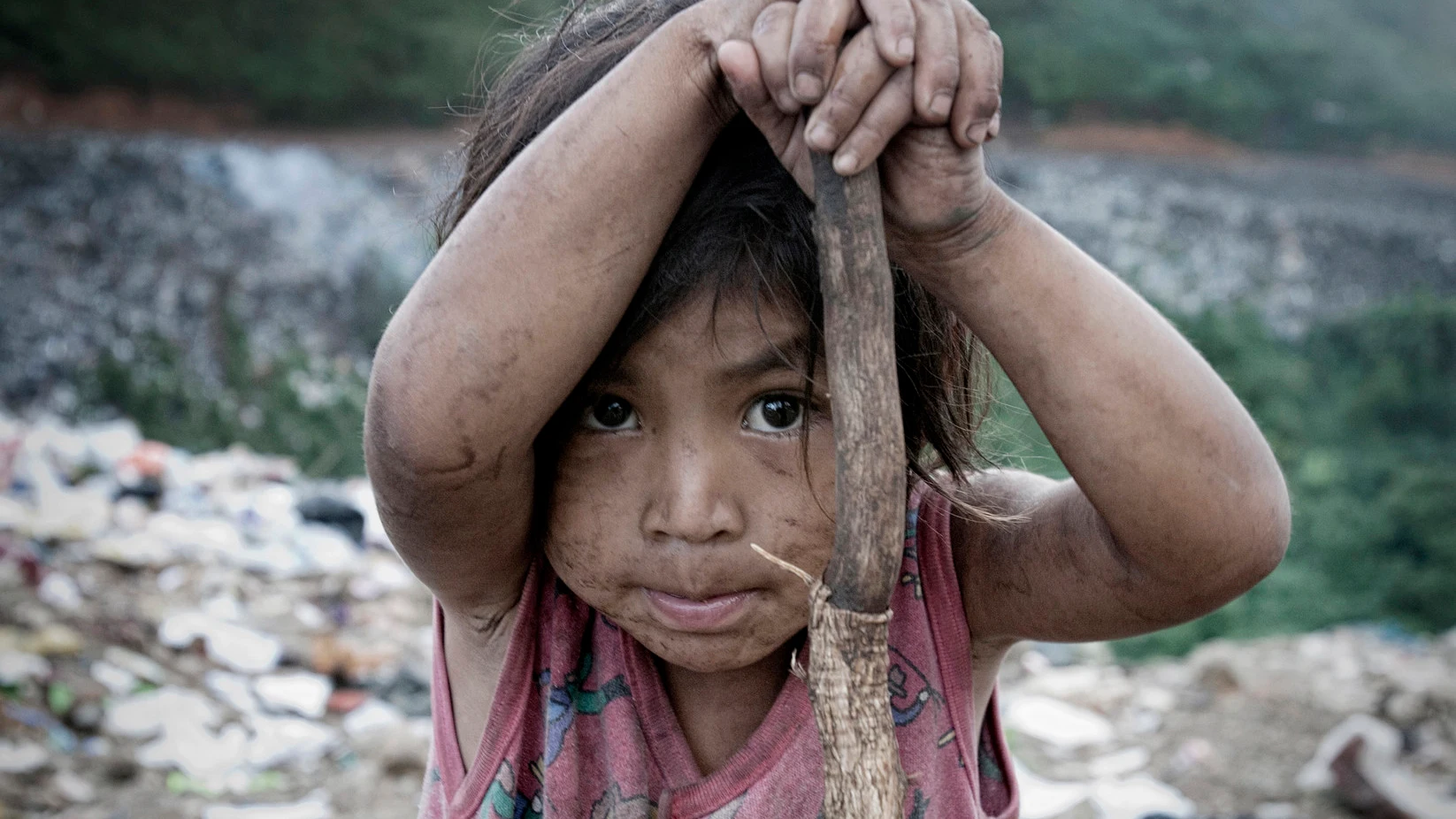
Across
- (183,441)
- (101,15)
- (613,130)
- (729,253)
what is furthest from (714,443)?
(101,15)

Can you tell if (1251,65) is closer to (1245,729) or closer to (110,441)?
(1245,729)

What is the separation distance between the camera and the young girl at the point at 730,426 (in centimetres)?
110

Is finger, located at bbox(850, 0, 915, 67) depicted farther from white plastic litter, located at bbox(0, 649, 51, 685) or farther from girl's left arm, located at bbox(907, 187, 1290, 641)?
white plastic litter, located at bbox(0, 649, 51, 685)

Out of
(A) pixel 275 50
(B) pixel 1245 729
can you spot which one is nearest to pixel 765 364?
(B) pixel 1245 729

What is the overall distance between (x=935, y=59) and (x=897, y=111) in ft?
0.17

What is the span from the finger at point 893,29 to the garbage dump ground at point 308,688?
2919 mm

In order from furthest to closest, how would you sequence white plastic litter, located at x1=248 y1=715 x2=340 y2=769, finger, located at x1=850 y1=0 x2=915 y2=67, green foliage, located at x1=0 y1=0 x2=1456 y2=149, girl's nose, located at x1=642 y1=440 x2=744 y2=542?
green foliage, located at x1=0 y1=0 x2=1456 y2=149 < white plastic litter, located at x1=248 y1=715 x2=340 y2=769 < girl's nose, located at x1=642 y1=440 x2=744 y2=542 < finger, located at x1=850 y1=0 x2=915 y2=67

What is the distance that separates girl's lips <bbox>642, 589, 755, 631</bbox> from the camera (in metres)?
1.31

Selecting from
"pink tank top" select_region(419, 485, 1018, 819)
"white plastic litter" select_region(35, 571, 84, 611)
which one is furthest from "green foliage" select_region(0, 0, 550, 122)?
"pink tank top" select_region(419, 485, 1018, 819)

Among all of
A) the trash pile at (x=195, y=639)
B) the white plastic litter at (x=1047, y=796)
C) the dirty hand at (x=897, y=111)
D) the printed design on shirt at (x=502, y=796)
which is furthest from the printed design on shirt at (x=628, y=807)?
the white plastic litter at (x=1047, y=796)

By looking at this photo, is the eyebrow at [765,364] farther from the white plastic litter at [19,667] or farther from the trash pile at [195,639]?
the white plastic litter at [19,667]

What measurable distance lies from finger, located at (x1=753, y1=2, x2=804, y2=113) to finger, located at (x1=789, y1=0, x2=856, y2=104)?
23 millimetres

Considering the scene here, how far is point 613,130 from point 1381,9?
8.90 m

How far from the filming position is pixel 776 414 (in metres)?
1.27
